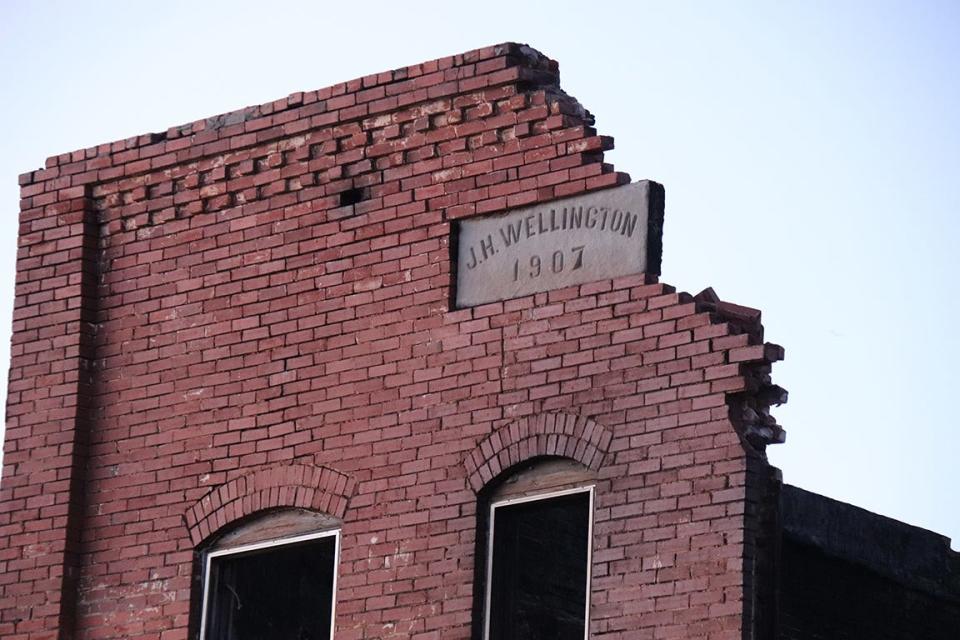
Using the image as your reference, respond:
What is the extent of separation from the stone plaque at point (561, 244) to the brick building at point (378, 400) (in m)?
0.03

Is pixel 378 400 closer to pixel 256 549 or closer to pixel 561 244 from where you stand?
pixel 256 549

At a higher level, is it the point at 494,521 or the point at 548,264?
the point at 548,264

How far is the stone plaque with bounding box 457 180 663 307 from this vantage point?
1327 cm

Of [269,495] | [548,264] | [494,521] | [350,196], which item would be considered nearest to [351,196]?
[350,196]

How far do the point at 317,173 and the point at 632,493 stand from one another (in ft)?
11.5

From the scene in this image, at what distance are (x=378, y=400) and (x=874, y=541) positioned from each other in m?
3.42

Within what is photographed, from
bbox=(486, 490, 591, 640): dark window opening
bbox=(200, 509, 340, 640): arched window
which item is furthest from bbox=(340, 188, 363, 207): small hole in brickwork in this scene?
bbox=(486, 490, 591, 640): dark window opening

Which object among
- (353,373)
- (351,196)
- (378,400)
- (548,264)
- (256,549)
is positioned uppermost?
(351,196)

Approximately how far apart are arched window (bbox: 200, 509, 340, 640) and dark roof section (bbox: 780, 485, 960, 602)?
293 cm

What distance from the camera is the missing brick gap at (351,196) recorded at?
14555 mm

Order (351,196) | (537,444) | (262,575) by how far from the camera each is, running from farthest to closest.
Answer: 1. (262,575)
2. (351,196)
3. (537,444)

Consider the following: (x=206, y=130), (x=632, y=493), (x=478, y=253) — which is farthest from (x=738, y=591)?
(x=206, y=130)

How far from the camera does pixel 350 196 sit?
14.6 meters

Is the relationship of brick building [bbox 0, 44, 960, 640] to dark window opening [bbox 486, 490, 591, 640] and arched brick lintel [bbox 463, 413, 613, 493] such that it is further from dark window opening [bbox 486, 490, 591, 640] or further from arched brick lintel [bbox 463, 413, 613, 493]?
dark window opening [bbox 486, 490, 591, 640]
